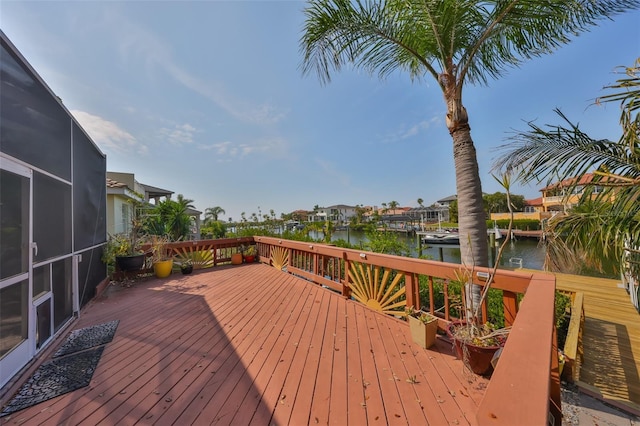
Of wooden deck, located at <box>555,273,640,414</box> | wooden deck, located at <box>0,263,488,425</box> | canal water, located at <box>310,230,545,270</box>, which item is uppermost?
wooden deck, located at <box>0,263,488,425</box>

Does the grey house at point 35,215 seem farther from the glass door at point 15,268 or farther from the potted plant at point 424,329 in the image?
the potted plant at point 424,329

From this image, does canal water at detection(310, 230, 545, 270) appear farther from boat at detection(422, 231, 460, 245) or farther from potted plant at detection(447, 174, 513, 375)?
potted plant at detection(447, 174, 513, 375)

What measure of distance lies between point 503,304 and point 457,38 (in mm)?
3243

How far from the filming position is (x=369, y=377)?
6.64 ft

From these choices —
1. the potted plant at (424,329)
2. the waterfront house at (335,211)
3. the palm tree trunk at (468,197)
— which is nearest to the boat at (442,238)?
the palm tree trunk at (468,197)

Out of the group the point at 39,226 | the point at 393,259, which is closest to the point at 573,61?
the point at 393,259

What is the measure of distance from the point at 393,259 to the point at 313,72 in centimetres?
301

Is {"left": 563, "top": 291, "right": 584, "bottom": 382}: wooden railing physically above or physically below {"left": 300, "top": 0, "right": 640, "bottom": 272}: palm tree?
below

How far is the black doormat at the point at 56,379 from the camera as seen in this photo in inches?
71.9

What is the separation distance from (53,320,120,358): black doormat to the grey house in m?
0.19

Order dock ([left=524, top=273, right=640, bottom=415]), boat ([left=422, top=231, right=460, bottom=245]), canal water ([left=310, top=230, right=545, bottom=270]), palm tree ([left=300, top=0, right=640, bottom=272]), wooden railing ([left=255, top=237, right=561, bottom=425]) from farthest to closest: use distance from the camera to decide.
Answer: boat ([left=422, top=231, right=460, bottom=245]), canal water ([left=310, top=230, right=545, bottom=270]), dock ([left=524, top=273, right=640, bottom=415]), palm tree ([left=300, top=0, right=640, bottom=272]), wooden railing ([left=255, top=237, right=561, bottom=425])

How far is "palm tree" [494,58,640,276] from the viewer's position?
2.17m

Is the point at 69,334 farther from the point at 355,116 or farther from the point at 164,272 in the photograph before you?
the point at 355,116

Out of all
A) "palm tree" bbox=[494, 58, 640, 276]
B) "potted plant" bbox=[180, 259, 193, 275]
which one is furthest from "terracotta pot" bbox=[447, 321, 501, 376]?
"potted plant" bbox=[180, 259, 193, 275]
